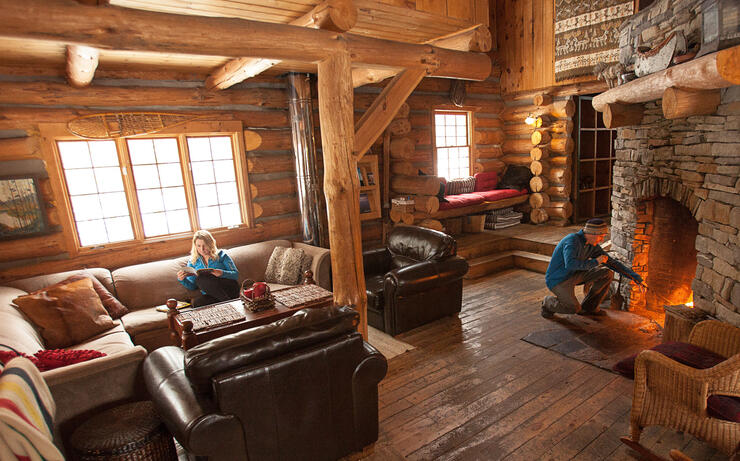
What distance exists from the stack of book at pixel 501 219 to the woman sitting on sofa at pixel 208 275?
5.63 meters

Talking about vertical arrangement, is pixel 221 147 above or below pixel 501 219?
above

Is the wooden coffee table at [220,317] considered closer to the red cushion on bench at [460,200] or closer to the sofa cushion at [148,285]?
the sofa cushion at [148,285]

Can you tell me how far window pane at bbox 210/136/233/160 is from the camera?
5715 millimetres

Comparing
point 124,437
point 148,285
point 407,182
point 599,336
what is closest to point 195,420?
point 124,437

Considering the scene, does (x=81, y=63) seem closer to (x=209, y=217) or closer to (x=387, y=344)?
Result: (x=209, y=217)

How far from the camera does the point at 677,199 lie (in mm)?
4379

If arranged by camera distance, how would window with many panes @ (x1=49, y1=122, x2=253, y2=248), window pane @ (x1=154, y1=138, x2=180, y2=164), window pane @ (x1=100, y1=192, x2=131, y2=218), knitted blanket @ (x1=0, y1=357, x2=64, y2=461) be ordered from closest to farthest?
knitted blanket @ (x1=0, y1=357, x2=64, y2=461) < window with many panes @ (x1=49, y1=122, x2=253, y2=248) < window pane @ (x1=100, y1=192, x2=131, y2=218) < window pane @ (x1=154, y1=138, x2=180, y2=164)

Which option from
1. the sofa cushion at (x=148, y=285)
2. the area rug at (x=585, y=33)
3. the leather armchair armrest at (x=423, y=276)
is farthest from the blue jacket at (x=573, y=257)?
the sofa cushion at (x=148, y=285)

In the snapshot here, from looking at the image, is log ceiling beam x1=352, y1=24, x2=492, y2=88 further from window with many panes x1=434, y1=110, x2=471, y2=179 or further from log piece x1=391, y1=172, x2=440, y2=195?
window with many panes x1=434, y1=110, x2=471, y2=179

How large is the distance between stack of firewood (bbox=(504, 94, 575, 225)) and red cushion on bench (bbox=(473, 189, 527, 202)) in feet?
1.33

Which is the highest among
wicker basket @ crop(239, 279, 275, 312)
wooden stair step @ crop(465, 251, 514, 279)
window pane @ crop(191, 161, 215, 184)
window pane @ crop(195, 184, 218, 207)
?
window pane @ crop(191, 161, 215, 184)

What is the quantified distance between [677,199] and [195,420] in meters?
5.08

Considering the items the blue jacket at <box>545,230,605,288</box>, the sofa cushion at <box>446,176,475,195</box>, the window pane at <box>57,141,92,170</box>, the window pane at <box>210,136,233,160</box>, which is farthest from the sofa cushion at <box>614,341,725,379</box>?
the window pane at <box>57,141,92,170</box>

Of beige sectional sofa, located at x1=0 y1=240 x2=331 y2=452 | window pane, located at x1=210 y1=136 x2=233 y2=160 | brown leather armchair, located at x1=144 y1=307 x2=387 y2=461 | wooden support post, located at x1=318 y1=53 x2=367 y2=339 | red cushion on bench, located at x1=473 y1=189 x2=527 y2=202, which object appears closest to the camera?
brown leather armchair, located at x1=144 y1=307 x2=387 y2=461
